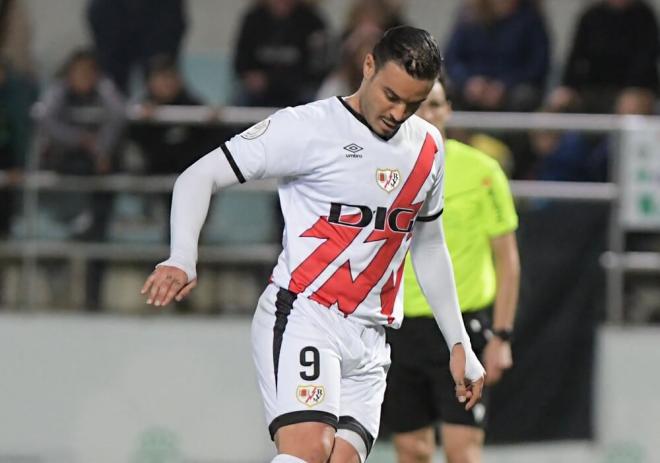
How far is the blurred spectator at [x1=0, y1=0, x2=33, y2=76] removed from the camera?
1062cm

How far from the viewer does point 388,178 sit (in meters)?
5.50

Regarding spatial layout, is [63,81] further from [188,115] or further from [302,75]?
[302,75]

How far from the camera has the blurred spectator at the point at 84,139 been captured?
9.91 metres

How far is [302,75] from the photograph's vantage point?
419 inches

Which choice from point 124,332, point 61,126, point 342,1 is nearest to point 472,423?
point 124,332

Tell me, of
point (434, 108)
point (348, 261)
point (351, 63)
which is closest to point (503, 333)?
point (434, 108)

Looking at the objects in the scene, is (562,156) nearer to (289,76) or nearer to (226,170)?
(289,76)

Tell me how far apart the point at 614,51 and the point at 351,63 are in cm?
205

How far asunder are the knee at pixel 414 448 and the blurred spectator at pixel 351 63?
2.87 metres

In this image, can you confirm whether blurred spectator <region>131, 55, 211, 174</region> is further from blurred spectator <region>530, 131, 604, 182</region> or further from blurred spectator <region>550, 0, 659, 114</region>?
blurred spectator <region>550, 0, 659, 114</region>

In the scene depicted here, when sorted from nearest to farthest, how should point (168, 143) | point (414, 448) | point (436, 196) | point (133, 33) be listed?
point (436, 196), point (414, 448), point (168, 143), point (133, 33)

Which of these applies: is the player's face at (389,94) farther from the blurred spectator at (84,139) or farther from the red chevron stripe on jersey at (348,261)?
the blurred spectator at (84,139)

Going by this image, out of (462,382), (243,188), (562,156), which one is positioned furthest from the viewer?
(562,156)

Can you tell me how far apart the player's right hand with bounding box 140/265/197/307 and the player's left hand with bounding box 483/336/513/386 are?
270 centimetres
